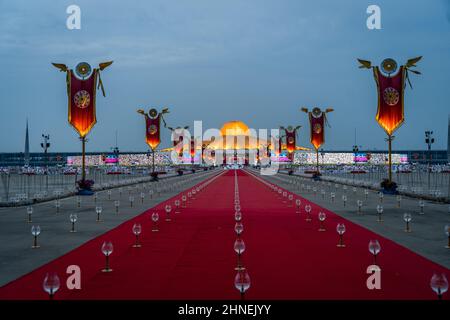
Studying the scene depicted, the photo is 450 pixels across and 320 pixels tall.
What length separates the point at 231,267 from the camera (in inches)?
422

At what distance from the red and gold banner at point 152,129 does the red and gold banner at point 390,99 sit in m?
30.2

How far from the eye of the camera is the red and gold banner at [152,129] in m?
59.0

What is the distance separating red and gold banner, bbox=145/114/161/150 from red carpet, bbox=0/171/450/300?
42146 millimetres

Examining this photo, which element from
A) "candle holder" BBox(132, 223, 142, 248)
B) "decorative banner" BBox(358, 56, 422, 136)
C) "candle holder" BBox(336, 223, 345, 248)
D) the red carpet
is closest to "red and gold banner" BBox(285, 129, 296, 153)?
"decorative banner" BBox(358, 56, 422, 136)

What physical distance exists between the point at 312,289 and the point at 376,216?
13279 mm

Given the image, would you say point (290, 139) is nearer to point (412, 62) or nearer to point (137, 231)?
point (412, 62)

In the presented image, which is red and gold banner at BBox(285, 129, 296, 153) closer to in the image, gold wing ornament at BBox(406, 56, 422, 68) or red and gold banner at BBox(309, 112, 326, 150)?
red and gold banner at BBox(309, 112, 326, 150)

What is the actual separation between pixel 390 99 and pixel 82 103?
2381 centimetres

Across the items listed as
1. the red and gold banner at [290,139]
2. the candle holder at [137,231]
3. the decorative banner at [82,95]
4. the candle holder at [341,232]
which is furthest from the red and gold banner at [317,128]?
the candle holder at [137,231]

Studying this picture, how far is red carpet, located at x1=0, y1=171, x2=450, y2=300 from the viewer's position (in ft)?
28.5

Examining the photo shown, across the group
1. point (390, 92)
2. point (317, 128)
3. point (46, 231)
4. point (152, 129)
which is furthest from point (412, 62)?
point (152, 129)

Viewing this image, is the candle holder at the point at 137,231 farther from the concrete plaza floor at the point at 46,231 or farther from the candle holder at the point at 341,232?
the candle holder at the point at 341,232
